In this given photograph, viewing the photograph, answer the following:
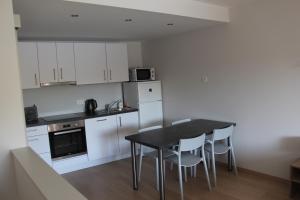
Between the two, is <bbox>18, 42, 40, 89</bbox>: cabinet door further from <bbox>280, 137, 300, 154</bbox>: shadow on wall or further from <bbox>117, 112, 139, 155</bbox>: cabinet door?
<bbox>280, 137, 300, 154</bbox>: shadow on wall

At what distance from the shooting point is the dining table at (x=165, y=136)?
3.03 m

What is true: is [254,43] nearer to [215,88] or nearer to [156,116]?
[215,88]

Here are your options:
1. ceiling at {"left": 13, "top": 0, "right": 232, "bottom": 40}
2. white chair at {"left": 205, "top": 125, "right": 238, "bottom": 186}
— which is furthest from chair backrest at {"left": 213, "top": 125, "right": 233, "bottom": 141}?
ceiling at {"left": 13, "top": 0, "right": 232, "bottom": 40}

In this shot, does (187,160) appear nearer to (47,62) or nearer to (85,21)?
(85,21)

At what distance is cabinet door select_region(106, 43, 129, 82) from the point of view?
4.79 m

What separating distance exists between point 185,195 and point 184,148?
665 mm

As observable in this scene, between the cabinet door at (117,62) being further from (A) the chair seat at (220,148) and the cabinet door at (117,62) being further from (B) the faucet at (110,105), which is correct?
(A) the chair seat at (220,148)

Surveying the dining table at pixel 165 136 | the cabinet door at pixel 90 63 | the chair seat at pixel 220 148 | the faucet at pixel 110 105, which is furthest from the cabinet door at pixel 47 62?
the chair seat at pixel 220 148

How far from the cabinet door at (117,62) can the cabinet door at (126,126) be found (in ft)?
2.25

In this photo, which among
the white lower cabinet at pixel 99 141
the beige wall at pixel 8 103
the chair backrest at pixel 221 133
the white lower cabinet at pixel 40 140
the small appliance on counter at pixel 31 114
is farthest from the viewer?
the small appliance on counter at pixel 31 114

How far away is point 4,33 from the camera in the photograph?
2084 mm

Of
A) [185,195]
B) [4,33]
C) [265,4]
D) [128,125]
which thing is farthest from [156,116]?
[4,33]

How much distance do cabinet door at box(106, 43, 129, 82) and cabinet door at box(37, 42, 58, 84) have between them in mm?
947

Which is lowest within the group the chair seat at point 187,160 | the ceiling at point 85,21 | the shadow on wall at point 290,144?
the chair seat at point 187,160
